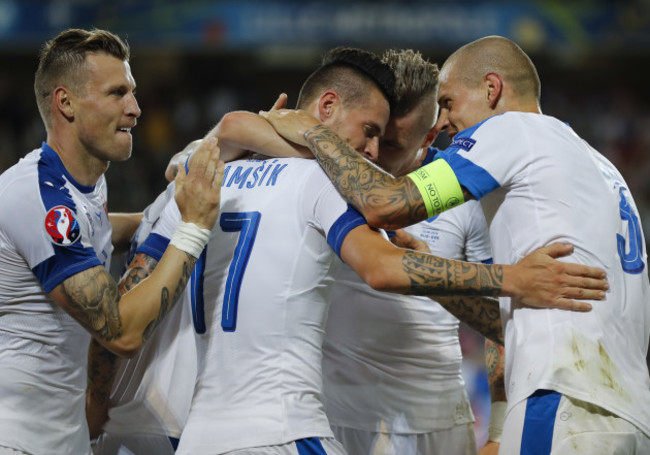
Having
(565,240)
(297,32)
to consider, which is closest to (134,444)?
(565,240)

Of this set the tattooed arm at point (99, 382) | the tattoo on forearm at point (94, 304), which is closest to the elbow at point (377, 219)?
the tattoo on forearm at point (94, 304)

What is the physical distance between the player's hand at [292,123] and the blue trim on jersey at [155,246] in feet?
2.36

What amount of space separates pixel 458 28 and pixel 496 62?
11916mm

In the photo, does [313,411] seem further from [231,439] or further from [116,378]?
[116,378]

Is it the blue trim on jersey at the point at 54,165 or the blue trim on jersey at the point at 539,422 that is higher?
the blue trim on jersey at the point at 54,165

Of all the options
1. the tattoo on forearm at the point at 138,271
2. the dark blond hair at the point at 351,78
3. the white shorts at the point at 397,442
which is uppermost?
the dark blond hair at the point at 351,78

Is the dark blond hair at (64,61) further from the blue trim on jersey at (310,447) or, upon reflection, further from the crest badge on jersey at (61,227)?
the blue trim on jersey at (310,447)

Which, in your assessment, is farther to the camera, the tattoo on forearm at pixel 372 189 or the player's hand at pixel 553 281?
the tattoo on forearm at pixel 372 189

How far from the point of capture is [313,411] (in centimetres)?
324

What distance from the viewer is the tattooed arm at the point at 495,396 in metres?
4.52

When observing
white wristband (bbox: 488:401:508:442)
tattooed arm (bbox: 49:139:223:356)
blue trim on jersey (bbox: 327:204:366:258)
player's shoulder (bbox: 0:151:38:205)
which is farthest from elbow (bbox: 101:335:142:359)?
white wristband (bbox: 488:401:508:442)

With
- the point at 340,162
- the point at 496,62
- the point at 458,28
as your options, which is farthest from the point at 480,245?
the point at 458,28

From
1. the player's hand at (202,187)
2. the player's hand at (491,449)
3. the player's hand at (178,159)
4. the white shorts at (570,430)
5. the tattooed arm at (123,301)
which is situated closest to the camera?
the white shorts at (570,430)

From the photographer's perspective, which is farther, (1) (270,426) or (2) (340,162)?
(2) (340,162)
